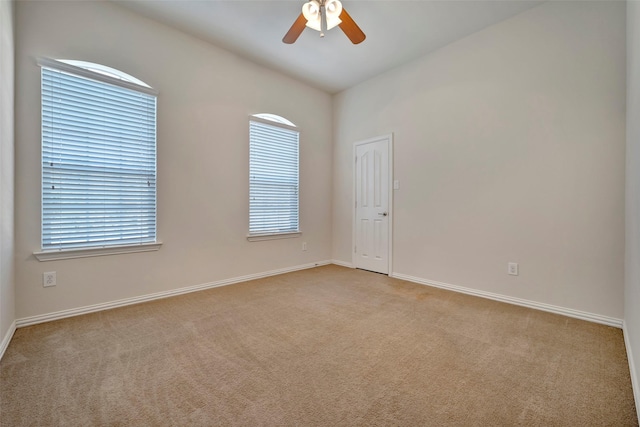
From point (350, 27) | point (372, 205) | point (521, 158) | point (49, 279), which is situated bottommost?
point (49, 279)

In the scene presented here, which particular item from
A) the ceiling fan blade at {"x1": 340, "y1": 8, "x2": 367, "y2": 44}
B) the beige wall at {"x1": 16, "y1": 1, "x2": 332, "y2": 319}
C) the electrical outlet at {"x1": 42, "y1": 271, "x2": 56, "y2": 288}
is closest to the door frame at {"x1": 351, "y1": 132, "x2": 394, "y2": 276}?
the beige wall at {"x1": 16, "y1": 1, "x2": 332, "y2": 319}

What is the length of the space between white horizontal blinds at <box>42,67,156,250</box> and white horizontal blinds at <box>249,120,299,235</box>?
1.26 metres

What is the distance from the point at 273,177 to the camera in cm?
419

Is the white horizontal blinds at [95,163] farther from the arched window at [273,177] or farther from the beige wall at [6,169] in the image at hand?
the arched window at [273,177]

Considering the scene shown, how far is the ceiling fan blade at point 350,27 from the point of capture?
242 centimetres

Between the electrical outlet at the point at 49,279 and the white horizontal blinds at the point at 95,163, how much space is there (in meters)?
0.24

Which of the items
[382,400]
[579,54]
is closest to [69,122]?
[382,400]

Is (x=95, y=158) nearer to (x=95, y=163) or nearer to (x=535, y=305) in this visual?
(x=95, y=163)

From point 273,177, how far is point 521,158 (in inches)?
121

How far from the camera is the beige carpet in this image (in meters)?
1.39

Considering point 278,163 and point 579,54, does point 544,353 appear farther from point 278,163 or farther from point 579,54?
point 278,163

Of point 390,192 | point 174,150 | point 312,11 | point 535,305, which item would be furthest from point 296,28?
point 535,305

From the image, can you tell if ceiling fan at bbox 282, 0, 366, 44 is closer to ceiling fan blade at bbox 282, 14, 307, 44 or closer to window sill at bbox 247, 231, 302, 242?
ceiling fan blade at bbox 282, 14, 307, 44

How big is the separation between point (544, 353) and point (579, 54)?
2.66 m
